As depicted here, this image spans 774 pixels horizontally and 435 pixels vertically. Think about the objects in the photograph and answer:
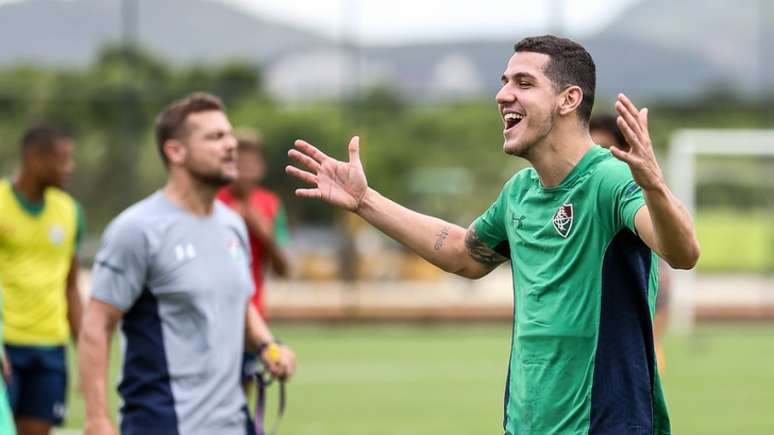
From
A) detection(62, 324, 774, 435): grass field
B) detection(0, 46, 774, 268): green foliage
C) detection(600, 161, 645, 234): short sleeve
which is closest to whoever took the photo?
detection(600, 161, 645, 234): short sleeve

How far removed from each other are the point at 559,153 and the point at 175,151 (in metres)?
2.42

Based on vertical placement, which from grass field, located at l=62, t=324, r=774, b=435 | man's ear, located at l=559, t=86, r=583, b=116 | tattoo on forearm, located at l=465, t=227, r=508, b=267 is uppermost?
man's ear, located at l=559, t=86, r=583, b=116

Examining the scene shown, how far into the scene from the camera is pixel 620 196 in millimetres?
4156

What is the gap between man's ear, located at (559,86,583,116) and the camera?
4406 millimetres

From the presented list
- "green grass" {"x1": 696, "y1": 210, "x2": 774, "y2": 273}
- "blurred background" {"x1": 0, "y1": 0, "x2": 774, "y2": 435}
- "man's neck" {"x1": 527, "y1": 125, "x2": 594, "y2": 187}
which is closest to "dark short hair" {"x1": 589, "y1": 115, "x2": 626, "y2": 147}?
"man's neck" {"x1": 527, "y1": 125, "x2": 594, "y2": 187}

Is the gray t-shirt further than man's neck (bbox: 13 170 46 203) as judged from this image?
No

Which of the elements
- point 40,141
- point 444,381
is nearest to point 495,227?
point 40,141

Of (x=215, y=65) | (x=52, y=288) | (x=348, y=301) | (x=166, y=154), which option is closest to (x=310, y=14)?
(x=215, y=65)

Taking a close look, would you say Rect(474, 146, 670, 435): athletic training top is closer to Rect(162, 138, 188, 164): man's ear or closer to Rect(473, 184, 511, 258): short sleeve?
Rect(473, 184, 511, 258): short sleeve

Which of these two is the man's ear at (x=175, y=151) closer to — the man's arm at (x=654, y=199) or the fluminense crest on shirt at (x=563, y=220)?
the fluminense crest on shirt at (x=563, y=220)

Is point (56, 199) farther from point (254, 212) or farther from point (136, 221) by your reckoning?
point (136, 221)

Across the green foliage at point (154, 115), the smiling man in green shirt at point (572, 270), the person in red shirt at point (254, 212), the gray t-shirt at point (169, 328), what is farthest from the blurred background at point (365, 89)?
the smiling man in green shirt at point (572, 270)

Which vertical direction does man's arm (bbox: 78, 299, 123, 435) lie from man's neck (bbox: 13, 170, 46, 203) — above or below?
below

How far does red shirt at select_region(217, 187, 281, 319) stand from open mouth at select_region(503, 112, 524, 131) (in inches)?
205
